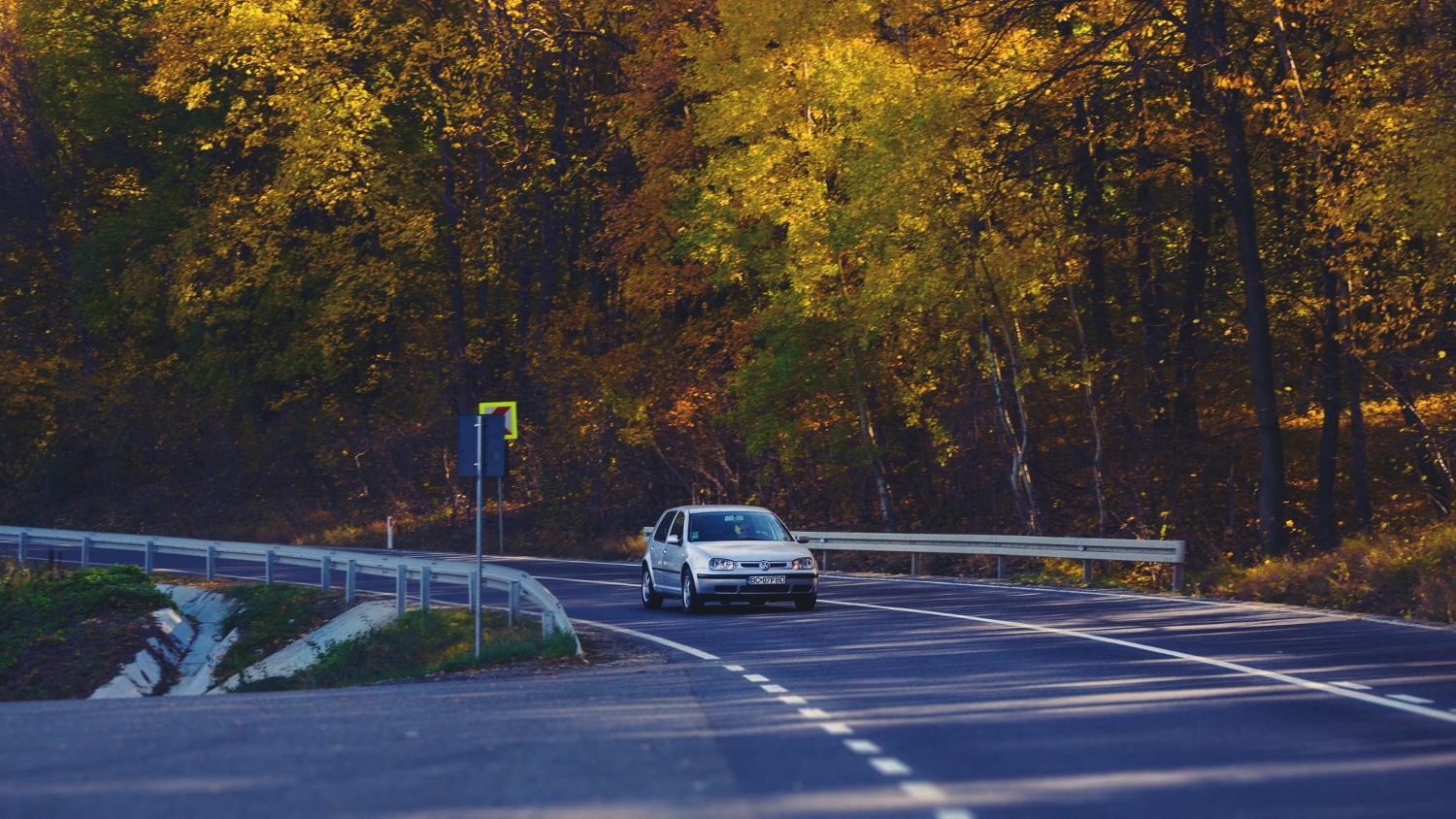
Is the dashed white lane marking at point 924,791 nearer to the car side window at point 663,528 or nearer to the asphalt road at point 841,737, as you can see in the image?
the asphalt road at point 841,737

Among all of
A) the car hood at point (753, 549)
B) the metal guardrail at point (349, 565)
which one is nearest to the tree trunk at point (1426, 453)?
the car hood at point (753, 549)

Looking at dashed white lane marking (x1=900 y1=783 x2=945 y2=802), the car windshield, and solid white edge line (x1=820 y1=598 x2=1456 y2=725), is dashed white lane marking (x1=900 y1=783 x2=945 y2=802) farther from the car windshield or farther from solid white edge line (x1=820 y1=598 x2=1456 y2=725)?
the car windshield

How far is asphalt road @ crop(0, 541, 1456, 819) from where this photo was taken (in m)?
8.29

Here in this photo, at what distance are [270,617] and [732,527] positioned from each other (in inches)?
291

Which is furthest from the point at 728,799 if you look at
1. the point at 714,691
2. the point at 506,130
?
the point at 506,130

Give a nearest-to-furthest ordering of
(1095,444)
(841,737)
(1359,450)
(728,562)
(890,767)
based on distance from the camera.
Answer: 1. (890,767)
2. (841,737)
3. (728,562)
4. (1359,450)
5. (1095,444)

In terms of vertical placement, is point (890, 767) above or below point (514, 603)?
below

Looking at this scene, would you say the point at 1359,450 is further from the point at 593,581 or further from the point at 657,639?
the point at 657,639

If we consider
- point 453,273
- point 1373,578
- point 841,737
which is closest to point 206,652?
point 1373,578

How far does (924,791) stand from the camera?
8516 mm

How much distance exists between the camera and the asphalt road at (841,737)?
829 centimetres

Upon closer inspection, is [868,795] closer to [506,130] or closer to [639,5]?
[639,5]

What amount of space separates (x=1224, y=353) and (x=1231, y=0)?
306 inches

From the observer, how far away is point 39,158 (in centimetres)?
5566
